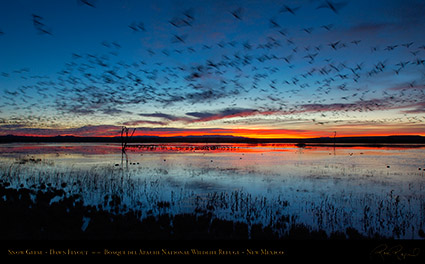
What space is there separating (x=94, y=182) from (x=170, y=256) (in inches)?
614

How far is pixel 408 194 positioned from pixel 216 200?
1373 cm

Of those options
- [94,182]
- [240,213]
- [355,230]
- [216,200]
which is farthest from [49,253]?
[94,182]

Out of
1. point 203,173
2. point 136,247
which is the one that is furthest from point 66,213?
point 203,173

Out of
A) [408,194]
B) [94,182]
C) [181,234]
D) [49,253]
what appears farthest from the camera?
[94,182]

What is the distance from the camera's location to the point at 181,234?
9781 mm

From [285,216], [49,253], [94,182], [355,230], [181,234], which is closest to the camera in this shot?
[49,253]

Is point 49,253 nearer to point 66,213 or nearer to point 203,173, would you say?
point 66,213

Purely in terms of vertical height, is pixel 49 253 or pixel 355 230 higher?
pixel 49 253

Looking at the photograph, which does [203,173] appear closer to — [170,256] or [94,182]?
[94,182]

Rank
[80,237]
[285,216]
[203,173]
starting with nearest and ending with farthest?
[80,237] → [285,216] → [203,173]

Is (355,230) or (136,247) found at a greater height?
(136,247)

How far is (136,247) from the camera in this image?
7.43 metres

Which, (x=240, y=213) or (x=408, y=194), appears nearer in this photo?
(x=240, y=213)

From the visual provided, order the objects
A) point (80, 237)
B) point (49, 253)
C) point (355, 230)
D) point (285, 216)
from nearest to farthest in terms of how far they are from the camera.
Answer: point (49, 253) < point (80, 237) < point (355, 230) < point (285, 216)
